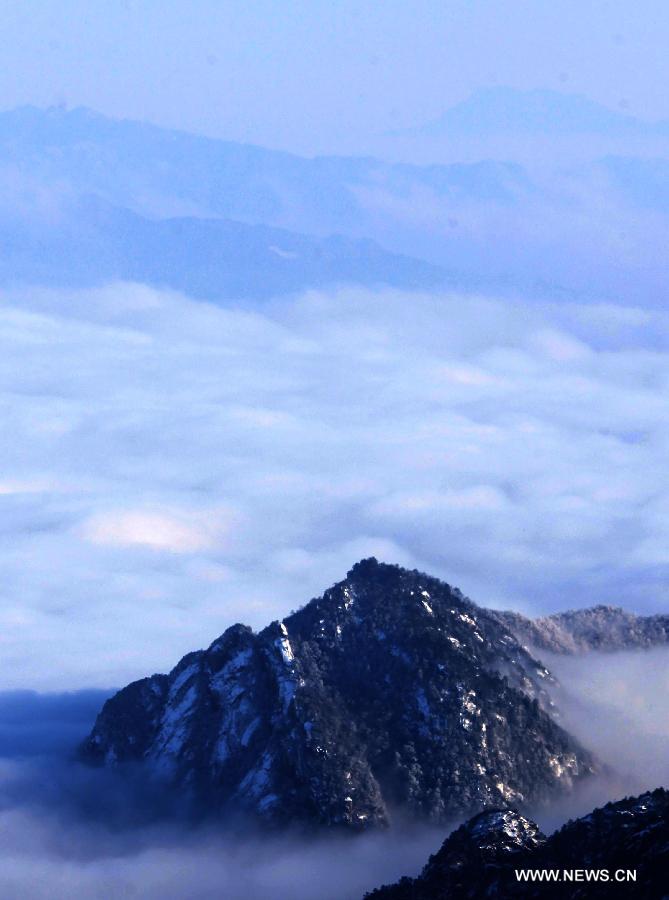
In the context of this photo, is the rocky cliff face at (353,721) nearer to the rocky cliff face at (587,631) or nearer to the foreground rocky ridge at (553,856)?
the foreground rocky ridge at (553,856)

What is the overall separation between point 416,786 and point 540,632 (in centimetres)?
4407

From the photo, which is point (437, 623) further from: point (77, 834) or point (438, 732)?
point (77, 834)

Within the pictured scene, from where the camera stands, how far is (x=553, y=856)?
85.8 metres

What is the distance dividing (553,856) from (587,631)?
76.9 meters

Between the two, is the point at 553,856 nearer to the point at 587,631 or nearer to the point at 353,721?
the point at 353,721

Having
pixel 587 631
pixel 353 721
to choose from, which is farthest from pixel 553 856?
pixel 587 631

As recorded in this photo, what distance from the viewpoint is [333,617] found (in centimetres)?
12575

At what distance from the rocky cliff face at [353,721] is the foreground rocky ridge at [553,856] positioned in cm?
2014

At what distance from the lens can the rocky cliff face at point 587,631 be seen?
153000 millimetres

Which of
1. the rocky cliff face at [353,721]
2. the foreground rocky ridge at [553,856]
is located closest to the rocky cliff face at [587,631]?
Answer: the rocky cliff face at [353,721]

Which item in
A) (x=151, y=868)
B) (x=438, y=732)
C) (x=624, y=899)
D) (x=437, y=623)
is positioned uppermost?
(x=437, y=623)

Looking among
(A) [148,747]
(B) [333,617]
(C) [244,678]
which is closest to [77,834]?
(A) [148,747]

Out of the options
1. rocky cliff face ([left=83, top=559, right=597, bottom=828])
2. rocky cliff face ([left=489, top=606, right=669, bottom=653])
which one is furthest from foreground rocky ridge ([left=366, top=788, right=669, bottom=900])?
rocky cliff face ([left=489, top=606, right=669, bottom=653])

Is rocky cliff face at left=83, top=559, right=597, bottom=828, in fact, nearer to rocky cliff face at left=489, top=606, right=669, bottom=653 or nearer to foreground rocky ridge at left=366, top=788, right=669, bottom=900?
foreground rocky ridge at left=366, top=788, right=669, bottom=900
